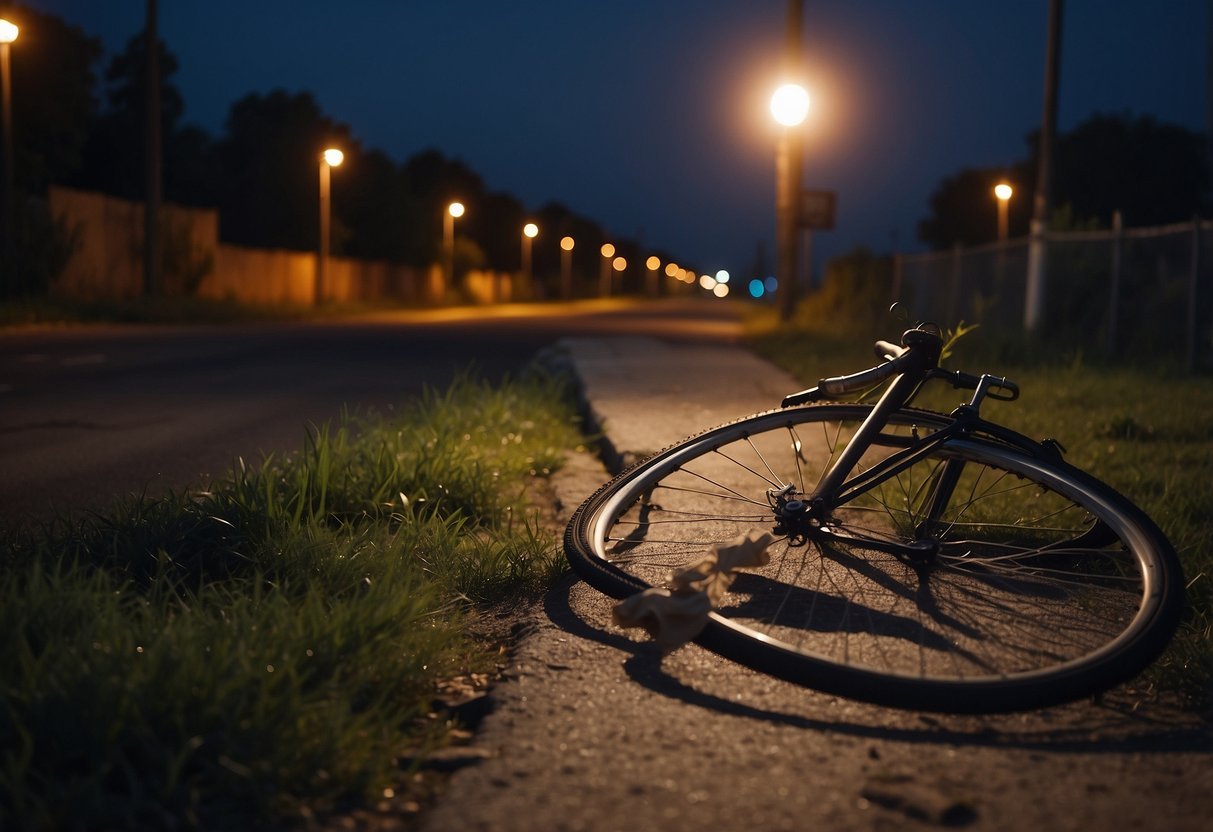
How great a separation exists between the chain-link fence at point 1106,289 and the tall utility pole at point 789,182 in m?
3.96

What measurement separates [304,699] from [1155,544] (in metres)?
1.95

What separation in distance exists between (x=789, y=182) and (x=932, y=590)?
22143 millimetres

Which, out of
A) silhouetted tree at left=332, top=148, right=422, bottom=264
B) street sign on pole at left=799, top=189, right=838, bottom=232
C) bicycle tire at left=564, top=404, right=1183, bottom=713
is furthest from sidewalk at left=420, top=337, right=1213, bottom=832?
silhouetted tree at left=332, top=148, right=422, bottom=264

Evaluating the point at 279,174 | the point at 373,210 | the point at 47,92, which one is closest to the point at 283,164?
the point at 279,174

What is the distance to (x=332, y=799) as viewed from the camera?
2285mm

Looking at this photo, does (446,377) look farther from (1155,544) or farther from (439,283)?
(439,283)

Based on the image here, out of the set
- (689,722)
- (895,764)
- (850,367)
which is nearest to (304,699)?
(689,722)

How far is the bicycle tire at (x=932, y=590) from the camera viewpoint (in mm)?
2721

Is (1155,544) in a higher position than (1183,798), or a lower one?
higher

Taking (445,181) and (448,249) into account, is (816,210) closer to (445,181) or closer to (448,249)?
(448,249)

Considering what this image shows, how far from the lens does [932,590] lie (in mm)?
3645

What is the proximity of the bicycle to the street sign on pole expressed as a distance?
2174cm

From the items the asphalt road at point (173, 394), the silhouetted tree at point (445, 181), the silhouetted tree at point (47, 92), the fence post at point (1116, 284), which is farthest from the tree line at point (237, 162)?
the fence post at point (1116, 284)

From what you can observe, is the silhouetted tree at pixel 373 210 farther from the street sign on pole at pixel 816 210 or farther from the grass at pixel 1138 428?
the grass at pixel 1138 428
